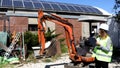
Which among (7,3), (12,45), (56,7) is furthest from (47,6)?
(12,45)

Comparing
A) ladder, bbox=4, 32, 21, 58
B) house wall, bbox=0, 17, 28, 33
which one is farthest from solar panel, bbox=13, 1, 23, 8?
ladder, bbox=4, 32, 21, 58

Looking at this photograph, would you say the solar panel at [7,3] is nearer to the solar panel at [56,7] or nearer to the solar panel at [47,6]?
the solar panel at [47,6]

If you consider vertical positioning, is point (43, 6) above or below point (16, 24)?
above

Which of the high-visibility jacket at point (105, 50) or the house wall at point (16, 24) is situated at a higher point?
the house wall at point (16, 24)

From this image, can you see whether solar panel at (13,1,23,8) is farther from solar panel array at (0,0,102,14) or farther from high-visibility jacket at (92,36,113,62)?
high-visibility jacket at (92,36,113,62)

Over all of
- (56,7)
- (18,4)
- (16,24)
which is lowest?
(16,24)

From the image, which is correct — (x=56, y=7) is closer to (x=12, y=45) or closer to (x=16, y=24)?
(x=16, y=24)

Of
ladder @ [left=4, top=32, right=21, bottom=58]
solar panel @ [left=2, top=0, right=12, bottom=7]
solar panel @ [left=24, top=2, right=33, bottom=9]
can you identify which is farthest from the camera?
solar panel @ [left=24, top=2, right=33, bottom=9]

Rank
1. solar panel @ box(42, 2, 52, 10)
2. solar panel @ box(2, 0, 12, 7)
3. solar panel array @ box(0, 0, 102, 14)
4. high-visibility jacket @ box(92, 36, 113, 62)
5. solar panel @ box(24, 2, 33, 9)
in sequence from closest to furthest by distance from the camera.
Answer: high-visibility jacket @ box(92, 36, 113, 62) < solar panel @ box(2, 0, 12, 7) < solar panel array @ box(0, 0, 102, 14) < solar panel @ box(24, 2, 33, 9) < solar panel @ box(42, 2, 52, 10)

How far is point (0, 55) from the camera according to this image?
1509 centimetres

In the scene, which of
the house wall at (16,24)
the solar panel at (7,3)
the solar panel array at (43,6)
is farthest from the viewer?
the solar panel array at (43,6)

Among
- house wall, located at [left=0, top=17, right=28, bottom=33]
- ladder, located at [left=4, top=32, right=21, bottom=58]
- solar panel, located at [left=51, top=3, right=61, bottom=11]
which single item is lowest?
ladder, located at [left=4, top=32, right=21, bottom=58]

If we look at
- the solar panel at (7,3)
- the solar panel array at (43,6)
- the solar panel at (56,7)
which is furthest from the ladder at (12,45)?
the solar panel at (56,7)

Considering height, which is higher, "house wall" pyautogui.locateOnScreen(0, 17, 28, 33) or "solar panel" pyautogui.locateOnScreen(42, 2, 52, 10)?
"solar panel" pyautogui.locateOnScreen(42, 2, 52, 10)
